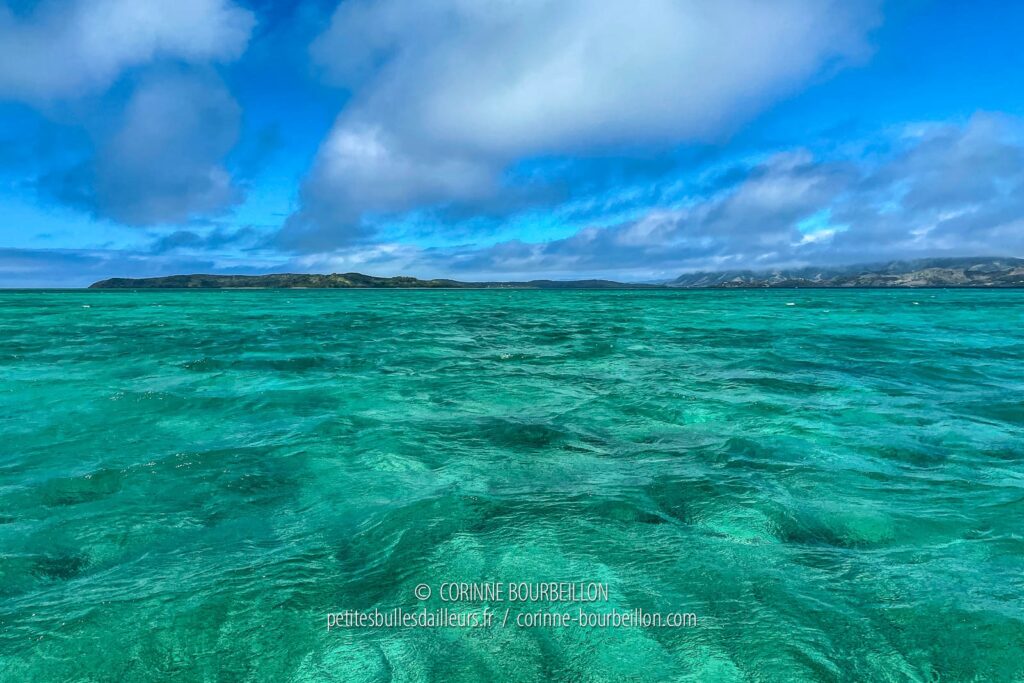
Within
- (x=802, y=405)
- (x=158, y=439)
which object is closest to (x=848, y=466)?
(x=802, y=405)

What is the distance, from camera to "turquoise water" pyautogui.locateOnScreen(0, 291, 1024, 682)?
3822 millimetres

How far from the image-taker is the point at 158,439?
9133mm

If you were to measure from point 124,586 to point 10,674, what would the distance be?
3.41 feet

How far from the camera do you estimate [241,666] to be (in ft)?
12.1

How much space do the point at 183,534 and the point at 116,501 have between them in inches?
61.2

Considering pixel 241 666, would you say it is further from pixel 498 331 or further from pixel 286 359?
pixel 498 331

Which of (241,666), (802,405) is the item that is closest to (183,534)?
(241,666)

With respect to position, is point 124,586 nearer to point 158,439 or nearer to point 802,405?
point 158,439

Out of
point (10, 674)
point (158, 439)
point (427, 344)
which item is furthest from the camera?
point (427, 344)

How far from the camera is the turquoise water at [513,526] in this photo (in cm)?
382

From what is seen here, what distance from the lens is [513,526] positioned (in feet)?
19.1

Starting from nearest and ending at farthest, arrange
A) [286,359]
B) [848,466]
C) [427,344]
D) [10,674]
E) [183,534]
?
[10,674] < [183,534] < [848,466] < [286,359] < [427,344]

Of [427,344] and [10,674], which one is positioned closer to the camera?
[10,674]

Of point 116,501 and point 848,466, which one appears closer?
point 116,501
